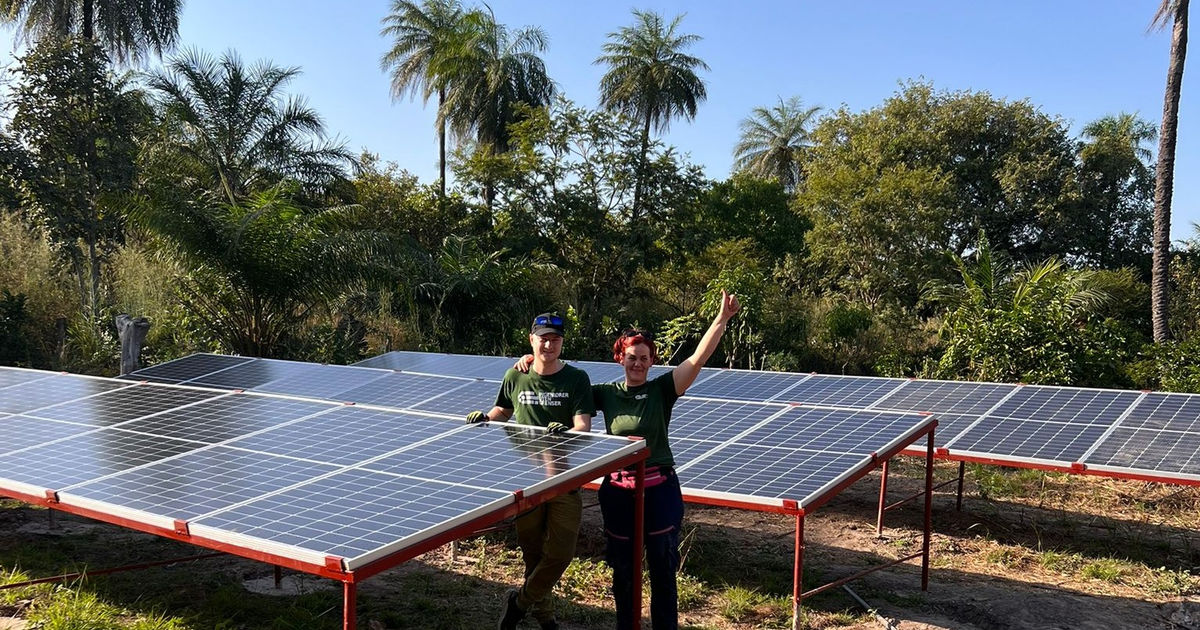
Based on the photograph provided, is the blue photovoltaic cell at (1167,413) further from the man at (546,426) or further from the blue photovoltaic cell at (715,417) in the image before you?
the man at (546,426)

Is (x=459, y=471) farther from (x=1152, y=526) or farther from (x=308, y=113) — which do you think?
(x=308, y=113)

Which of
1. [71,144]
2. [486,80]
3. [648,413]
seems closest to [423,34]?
[486,80]

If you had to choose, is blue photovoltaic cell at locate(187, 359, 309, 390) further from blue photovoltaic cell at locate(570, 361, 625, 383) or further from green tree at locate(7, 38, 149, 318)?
green tree at locate(7, 38, 149, 318)

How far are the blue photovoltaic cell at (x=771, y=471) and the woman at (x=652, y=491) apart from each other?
1.02 metres

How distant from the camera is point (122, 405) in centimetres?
762

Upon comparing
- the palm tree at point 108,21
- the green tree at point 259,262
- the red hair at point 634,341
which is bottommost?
the red hair at point 634,341

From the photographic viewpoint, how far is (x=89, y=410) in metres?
7.46

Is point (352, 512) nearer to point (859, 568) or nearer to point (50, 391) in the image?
point (50, 391)

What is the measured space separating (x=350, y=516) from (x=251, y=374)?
26.9 feet

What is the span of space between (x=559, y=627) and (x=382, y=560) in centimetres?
333

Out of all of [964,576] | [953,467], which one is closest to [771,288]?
[953,467]

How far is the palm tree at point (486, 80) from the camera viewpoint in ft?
116

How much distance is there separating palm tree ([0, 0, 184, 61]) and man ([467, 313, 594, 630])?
23621 millimetres

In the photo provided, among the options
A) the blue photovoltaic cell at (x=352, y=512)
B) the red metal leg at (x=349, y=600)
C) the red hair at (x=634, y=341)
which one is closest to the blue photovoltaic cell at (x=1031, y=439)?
the red hair at (x=634, y=341)
